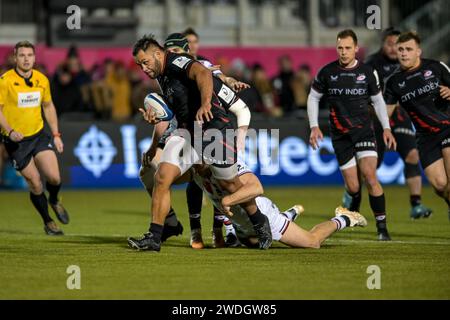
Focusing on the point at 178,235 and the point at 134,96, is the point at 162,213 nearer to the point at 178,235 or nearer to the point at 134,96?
the point at 178,235

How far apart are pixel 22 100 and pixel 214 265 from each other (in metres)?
4.76

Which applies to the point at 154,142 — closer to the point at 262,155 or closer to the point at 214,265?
the point at 214,265

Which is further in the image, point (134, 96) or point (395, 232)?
point (134, 96)

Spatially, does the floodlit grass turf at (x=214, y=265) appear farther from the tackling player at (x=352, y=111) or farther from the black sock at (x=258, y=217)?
the tackling player at (x=352, y=111)

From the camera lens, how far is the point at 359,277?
9.58m

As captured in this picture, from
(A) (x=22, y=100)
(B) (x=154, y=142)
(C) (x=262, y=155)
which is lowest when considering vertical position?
(C) (x=262, y=155)

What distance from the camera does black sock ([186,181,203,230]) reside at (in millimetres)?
12125

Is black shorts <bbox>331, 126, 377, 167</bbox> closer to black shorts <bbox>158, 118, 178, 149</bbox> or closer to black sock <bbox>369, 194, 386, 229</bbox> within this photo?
black sock <bbox>369, 194, 386, 229</bbox>

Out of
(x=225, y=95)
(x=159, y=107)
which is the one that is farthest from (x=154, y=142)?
(x=225, y=95)

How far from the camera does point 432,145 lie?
13.6 m

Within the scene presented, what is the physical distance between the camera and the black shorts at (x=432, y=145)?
44.4ft

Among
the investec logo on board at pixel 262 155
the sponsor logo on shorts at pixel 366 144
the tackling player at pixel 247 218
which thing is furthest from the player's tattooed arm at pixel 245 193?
the investec logo on board at pixel 262 155
